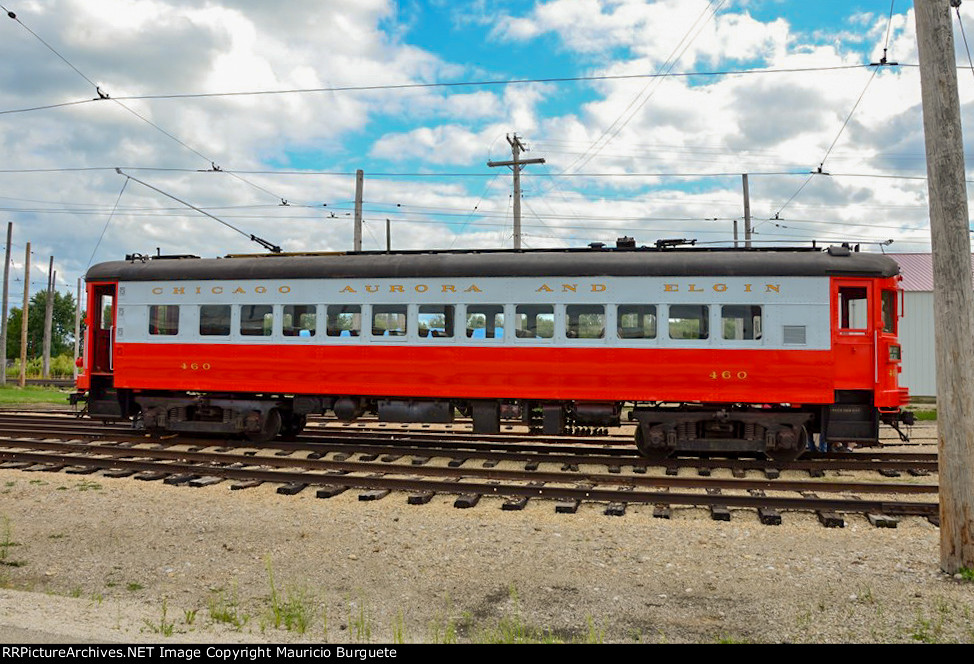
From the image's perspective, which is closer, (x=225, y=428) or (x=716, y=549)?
(x=716, y=549)

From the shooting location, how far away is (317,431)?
15.5 m

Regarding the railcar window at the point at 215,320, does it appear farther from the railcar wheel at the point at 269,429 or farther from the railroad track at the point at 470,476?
the railroad track at the point at 470,476

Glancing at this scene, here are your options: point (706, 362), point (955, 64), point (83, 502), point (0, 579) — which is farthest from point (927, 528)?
point (83, 502)

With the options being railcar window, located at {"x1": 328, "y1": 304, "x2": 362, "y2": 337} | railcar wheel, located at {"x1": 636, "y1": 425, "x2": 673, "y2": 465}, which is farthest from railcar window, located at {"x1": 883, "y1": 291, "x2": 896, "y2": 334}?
railcar window, located at {"x1": 328, "y1": 304, "x2": 362, "y2": 337}

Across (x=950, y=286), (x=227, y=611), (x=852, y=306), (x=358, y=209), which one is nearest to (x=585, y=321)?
(x=852, y=306)

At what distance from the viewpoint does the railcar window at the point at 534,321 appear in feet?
38.7

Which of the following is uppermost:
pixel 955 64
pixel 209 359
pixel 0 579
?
pixel 955 64

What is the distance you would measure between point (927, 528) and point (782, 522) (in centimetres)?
158

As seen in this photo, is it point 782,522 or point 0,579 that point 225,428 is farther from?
point 782,522

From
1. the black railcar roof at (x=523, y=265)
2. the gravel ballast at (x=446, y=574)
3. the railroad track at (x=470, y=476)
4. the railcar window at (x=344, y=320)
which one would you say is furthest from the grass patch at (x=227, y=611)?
the black railcar roof at (x=523, y=265)

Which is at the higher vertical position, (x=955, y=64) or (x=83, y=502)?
(x=955, y=64)

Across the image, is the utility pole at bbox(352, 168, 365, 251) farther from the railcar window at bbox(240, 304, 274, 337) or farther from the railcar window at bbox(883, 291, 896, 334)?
the railcar window at bbox(883, 291, 896, 334)

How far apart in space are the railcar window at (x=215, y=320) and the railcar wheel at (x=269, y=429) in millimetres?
1768

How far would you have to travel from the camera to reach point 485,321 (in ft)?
39.5
